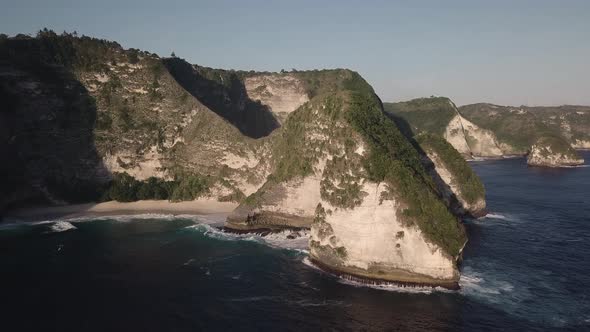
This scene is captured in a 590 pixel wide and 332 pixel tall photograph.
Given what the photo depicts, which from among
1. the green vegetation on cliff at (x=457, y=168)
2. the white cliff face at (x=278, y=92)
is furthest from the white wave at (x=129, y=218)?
the white cliff face at (x=278, y=92)

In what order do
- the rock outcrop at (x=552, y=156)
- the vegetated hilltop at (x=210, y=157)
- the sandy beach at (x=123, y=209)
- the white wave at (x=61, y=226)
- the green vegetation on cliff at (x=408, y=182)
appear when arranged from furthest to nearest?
the rock outcrop at (x=552, y=156) < the sandy beach at (x=123, y=209) < the white wave at (x=61, y=226) < the vegetated hilltop at (x=210, y=157) < the green vegetation on cliff at (x=408, y=182)

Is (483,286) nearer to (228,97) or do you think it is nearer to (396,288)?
(396,288)

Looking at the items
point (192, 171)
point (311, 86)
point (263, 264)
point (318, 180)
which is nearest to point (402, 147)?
point (318, 180)

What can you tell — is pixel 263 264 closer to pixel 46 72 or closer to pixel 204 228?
pixel 204 228

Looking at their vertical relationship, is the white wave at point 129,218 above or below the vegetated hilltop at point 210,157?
below

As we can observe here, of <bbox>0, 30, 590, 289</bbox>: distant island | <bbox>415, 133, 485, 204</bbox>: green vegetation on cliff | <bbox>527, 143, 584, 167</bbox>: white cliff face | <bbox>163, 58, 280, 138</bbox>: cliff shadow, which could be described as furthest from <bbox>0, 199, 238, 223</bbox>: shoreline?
<bbox>527, 143, 584, 167</bbox>: white cliff face

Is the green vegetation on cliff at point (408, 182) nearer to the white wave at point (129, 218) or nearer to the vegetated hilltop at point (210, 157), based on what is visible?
the vegetated hilltop at point (210, 157)
